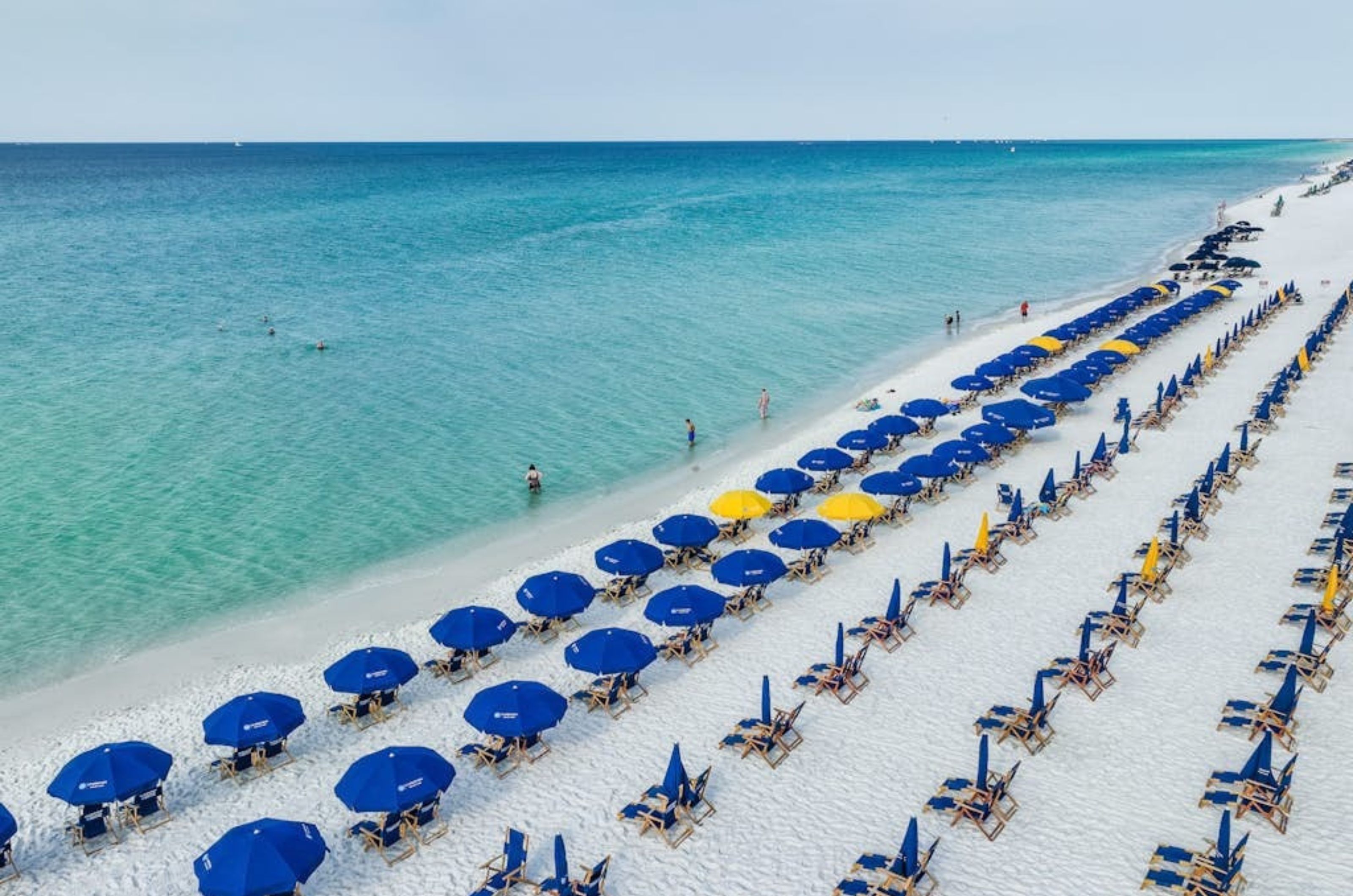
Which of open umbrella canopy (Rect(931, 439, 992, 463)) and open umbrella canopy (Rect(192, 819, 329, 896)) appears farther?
open umbrella canopy (Rect(931, 439, 992, 463))

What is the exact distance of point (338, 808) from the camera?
13.5 metres

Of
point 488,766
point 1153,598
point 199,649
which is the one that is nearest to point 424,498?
point 199,649

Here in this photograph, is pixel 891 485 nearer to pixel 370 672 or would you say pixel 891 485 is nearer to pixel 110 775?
pixel 370 672

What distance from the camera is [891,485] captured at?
72.1ft

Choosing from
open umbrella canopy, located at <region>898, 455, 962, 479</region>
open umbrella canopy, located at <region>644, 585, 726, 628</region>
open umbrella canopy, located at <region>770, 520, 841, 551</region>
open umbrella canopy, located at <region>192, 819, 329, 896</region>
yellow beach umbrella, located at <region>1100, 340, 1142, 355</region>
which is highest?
yellow beach umbrella, located at <region>1100, 340, 1142, 355</region>

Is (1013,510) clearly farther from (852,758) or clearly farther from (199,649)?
(199,649)

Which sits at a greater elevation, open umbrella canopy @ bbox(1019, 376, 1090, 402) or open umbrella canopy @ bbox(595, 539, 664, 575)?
open umbrella canopy @ bbox(1019, 376, 1090, 402)

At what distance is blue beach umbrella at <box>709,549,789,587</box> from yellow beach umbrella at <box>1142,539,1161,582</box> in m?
7.06

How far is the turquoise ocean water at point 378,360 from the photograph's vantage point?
23.4 meters

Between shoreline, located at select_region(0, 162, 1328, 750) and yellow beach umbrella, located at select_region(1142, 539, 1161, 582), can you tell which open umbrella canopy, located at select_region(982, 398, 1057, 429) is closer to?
shoreline, located at select_region(0, 162, 1328, 750)

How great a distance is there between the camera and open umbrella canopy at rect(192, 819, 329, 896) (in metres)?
10.9

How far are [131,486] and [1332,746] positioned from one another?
29445 millimetres

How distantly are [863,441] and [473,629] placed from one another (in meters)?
13.7

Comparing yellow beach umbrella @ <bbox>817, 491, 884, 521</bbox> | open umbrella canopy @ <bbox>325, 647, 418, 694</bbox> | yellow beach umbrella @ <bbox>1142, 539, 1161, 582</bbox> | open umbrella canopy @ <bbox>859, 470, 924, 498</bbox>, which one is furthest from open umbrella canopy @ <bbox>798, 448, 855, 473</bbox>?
open umbrella canopy @ <bbox>325, 647, 418, 694</bbox>
